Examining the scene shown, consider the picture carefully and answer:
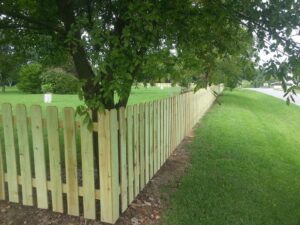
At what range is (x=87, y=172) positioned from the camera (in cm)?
373

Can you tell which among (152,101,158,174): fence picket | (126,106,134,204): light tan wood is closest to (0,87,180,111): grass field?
(152,101,158,174): fence picket

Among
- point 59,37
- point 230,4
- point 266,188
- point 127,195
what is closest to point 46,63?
point 59,37

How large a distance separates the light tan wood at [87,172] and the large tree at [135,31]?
450mm

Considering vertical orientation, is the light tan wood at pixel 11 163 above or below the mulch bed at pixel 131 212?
above

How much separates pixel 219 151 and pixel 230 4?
4251 mm

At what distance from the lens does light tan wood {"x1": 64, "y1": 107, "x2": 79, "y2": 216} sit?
3662 mm

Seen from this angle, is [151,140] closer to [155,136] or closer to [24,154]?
[155,136]

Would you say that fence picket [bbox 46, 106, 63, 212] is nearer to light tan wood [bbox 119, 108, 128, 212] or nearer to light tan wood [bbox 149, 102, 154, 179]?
light tan wood [bbox 119, 108, 128, 212]

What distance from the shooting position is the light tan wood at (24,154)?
391cm

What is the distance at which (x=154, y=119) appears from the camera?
5188mm

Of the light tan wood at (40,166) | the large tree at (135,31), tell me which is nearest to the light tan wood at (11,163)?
the light tan wood at (40,166)

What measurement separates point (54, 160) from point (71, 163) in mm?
A: 236

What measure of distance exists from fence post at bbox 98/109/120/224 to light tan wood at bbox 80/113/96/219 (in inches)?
4.8

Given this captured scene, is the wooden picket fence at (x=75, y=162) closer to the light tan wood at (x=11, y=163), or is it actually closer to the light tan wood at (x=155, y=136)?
the light tan wood at (x=11, y=163)
